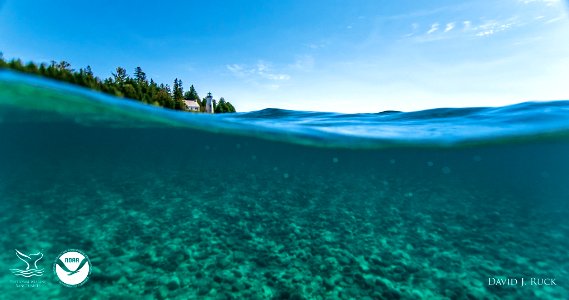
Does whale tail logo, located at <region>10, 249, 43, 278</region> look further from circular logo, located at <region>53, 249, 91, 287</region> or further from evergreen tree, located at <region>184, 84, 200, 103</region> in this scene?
evergreen tree, located at <region>184, 84, 200, 103</region>

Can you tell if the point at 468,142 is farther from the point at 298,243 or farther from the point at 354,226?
the point at 298,243

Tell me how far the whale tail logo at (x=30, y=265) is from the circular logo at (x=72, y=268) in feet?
1.05

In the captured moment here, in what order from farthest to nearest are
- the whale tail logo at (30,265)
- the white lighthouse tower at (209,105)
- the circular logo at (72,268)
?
the white lighthouse tower at (209,105) → the whale tail logo at (30,265) → the circular logo at (72,268)

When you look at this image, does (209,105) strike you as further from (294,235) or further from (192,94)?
(294,235)

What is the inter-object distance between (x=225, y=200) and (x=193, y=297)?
6569 millimetres

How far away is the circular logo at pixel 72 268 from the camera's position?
5605 millimetres

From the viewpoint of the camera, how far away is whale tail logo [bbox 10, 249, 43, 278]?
588 cm

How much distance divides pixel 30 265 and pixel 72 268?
1294 mm

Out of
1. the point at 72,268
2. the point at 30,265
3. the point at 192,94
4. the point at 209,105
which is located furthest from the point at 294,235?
the point at 192,94

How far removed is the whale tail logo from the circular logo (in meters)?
0.32

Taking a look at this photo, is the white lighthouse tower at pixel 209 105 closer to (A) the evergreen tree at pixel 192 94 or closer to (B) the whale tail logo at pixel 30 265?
(A) the evergreen tree at pixel 192 94

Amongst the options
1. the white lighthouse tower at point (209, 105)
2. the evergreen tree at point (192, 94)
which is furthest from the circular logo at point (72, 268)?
the evergreen tree at point (192, 94)

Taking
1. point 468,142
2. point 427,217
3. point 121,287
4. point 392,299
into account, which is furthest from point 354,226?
point 121,287

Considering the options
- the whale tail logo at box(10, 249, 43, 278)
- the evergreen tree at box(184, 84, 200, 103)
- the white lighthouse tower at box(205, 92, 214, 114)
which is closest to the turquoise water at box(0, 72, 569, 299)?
the whale tail logo at box(10, 249, 43, 278)
